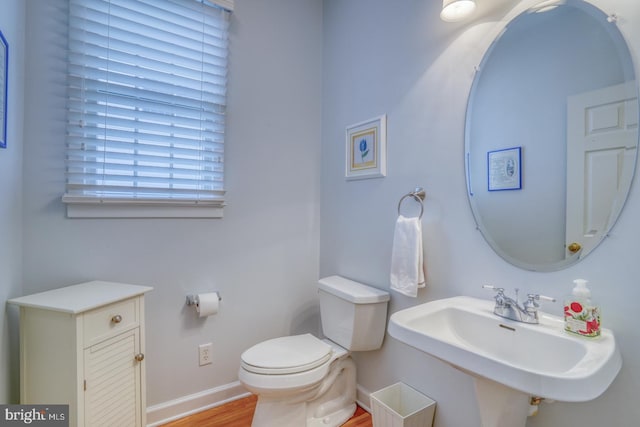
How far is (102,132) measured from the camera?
153 centimetres

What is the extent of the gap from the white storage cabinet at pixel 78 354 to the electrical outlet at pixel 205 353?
50cm

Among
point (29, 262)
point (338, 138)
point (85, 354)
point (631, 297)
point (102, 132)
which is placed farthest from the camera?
point (338, 138)

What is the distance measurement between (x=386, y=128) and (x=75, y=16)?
1.62 meters

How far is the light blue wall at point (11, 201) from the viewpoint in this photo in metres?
1.16

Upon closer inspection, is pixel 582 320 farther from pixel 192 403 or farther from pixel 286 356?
pixel 192 403

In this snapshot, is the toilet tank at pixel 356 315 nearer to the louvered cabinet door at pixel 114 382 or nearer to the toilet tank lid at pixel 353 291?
the toilet tank lid at pixel 353 291

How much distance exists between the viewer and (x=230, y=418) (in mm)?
1753

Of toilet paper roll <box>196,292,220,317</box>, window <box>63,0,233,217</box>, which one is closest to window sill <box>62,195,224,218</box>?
window <box>63,0,233,217</box>

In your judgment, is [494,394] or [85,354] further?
[85,354]

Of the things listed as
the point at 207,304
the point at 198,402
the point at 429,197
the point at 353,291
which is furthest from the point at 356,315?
the point at 198,402

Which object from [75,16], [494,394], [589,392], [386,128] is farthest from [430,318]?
[75,16]

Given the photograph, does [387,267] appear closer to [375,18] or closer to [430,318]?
[430,318]

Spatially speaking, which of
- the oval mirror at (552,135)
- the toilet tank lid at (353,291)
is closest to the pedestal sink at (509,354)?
the oval mirror at (552,135)

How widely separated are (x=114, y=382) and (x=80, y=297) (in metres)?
0.38
